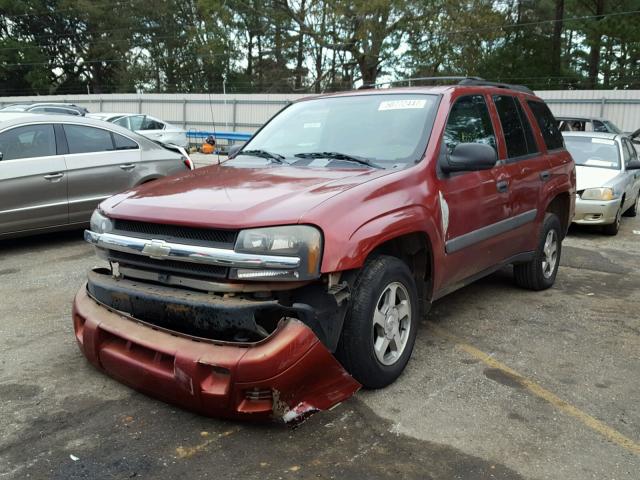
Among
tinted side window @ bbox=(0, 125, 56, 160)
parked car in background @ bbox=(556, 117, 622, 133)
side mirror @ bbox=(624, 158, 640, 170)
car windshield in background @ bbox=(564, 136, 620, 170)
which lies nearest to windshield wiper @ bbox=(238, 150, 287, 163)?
tinted side window @ bbox=(0, 125, 56, 160)

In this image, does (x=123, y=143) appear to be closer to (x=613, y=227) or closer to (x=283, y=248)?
(x=283, y=248)

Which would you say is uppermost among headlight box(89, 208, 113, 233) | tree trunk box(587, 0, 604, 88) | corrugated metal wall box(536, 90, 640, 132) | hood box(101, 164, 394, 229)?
tree trunk box(587, 0, 604, 88)

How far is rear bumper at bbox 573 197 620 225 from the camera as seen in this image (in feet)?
28.0

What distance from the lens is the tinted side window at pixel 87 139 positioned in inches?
281

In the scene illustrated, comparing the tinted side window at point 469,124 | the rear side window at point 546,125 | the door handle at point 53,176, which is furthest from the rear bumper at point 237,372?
the door handle at point 53,176

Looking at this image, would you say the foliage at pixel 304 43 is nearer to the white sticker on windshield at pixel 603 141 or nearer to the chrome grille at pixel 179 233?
the white sticker on windshield at pixel 603 141

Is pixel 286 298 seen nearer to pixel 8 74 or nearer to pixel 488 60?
pixel 488 60

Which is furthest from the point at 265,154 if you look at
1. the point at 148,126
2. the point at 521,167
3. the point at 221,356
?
the point at 148,126

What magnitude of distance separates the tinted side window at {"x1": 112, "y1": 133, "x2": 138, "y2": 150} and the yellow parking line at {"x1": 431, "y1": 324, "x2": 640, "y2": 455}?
4.90 meters

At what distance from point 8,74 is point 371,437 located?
5613 cm

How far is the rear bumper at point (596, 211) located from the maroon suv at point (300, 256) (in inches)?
181

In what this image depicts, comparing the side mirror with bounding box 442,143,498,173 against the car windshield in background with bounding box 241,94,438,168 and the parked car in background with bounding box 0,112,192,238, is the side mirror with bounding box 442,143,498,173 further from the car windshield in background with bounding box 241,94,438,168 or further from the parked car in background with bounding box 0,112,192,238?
the parked car in background with bounding box 0,112,192,238

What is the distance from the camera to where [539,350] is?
14.0 ft

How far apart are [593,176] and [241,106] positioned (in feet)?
64.8
